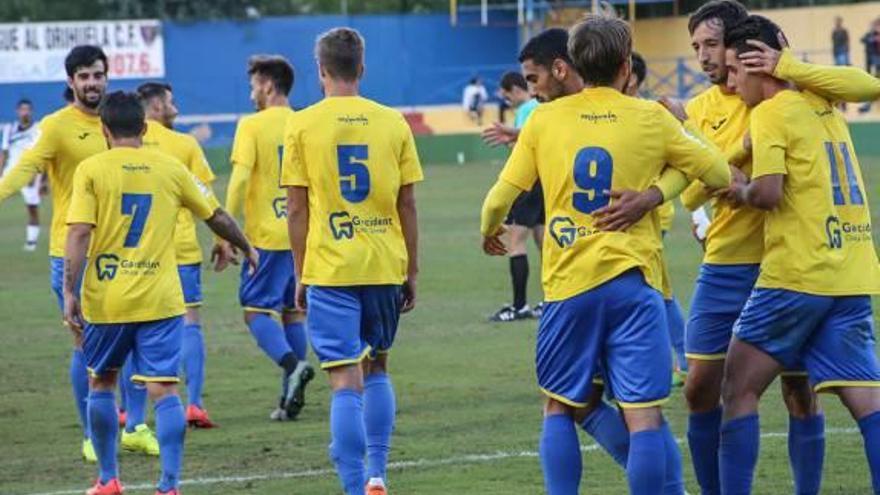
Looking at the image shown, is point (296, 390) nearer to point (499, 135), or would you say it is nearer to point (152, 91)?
point (152, 91)

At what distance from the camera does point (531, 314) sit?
1755cm

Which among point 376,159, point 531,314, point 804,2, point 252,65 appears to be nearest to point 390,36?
point 804,2

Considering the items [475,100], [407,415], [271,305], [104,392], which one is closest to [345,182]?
[104,392]

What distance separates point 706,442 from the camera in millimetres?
8219

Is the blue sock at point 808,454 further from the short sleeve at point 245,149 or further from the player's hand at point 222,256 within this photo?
the short sleeve at point 245,149

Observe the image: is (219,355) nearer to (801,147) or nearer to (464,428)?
(464,428)

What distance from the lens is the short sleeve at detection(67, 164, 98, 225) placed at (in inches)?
356

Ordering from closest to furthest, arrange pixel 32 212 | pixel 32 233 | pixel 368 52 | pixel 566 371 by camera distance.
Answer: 1. pixel 566 371
2. pixel 32 212
3. pixel 32 233
4. pixel 368 52

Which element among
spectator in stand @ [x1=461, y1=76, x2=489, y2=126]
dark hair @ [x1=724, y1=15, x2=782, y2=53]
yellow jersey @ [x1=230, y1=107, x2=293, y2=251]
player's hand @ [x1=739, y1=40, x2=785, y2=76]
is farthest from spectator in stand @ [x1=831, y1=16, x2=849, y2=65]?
player's hand @ [x1=739, y1=40, x2=785, y2=76]

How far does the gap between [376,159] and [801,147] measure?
211 cm

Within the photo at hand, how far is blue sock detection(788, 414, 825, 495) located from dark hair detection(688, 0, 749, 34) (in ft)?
5.76

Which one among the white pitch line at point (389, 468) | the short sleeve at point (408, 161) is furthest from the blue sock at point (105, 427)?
the short sleeve at point (408, 161)

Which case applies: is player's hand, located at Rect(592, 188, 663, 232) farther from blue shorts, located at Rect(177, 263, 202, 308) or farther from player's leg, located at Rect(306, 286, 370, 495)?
blue shorts, located at Rect(177, 263, 202, 308)

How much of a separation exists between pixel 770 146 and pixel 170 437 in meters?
3.36
